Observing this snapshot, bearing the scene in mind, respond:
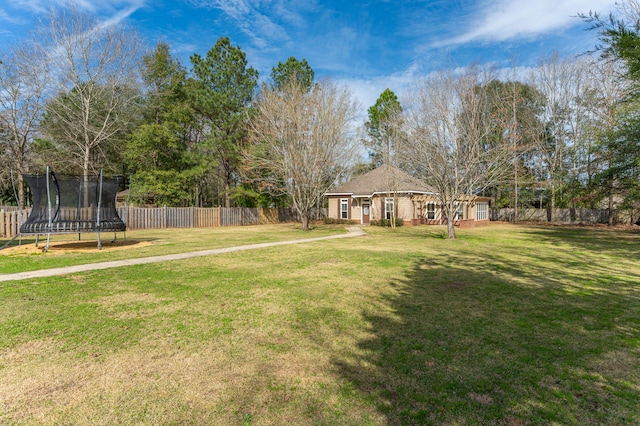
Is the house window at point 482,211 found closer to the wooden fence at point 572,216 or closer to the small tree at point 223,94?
the wooden fence at point 572,216

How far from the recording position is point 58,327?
161 inches

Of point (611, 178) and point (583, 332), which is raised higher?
point (611, 178)

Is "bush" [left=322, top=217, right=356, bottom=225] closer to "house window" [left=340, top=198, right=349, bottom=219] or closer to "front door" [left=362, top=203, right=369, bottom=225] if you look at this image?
"front door" [left=362, top=203, right=369, bottom=225]

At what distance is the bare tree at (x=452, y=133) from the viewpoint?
15180mm

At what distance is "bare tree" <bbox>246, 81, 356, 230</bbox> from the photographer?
824 inches

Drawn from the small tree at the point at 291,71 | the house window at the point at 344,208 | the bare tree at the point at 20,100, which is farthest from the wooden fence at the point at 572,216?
the bare tree at the point at 20,100

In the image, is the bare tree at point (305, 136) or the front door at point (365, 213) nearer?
the bare tree at point (305, 136)

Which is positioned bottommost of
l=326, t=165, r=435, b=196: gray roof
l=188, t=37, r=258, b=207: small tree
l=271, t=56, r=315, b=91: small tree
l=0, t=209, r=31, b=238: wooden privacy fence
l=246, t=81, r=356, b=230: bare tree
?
l=0, t=209, r=31, b=238: wooden privacy fence

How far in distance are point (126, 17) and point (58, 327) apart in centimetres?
2519

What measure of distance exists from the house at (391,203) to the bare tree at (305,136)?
16.0ft

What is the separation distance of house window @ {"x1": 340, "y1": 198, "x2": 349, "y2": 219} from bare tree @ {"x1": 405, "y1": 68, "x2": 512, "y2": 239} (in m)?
14.0

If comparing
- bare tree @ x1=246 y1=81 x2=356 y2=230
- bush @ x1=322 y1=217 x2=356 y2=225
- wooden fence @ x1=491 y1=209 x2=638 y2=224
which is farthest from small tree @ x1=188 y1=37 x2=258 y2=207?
wooden fence @ x1=491 y1=209 x2=638 y2=224

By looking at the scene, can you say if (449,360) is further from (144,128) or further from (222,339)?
(144,128)

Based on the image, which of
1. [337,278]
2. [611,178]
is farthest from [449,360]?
[611,178]
